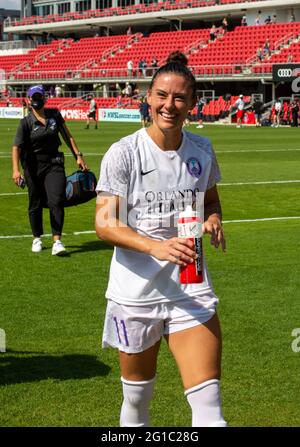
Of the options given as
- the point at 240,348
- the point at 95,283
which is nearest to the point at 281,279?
the point at 95,283

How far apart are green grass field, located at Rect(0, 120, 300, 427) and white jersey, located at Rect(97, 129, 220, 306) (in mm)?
1443

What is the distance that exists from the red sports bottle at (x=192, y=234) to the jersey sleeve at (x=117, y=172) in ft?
1.39

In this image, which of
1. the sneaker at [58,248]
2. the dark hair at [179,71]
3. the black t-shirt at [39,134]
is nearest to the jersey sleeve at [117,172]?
the dark hair at [179,71]

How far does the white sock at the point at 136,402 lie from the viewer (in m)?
4.25

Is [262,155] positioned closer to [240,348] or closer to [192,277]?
[240,348]

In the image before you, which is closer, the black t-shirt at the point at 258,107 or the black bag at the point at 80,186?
the black bag at the point at 80,186

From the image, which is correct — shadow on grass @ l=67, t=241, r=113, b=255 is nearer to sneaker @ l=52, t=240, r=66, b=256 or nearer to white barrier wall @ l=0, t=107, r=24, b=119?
sneaker @ l=52, t=240, r=66, b=256

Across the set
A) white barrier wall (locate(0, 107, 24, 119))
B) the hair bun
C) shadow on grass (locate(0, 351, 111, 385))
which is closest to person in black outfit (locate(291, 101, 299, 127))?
white barrier wall (locate(0, 107, 24, 119))

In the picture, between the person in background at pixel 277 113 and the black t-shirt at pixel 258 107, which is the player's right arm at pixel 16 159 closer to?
the person in background at pixel 277 113

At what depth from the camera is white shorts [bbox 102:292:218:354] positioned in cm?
417

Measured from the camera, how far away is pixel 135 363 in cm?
426

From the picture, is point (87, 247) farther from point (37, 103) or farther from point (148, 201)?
point (148, 201)

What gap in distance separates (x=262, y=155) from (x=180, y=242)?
22.0 metres

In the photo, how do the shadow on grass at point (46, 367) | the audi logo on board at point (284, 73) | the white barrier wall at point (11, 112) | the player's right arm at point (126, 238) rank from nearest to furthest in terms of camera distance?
the player's right arm at point (126, 238) < the shadow on grass at point (46, 367) < the audi logo on board at point (284, 73) < the white barrier wall at point (11, 112)
